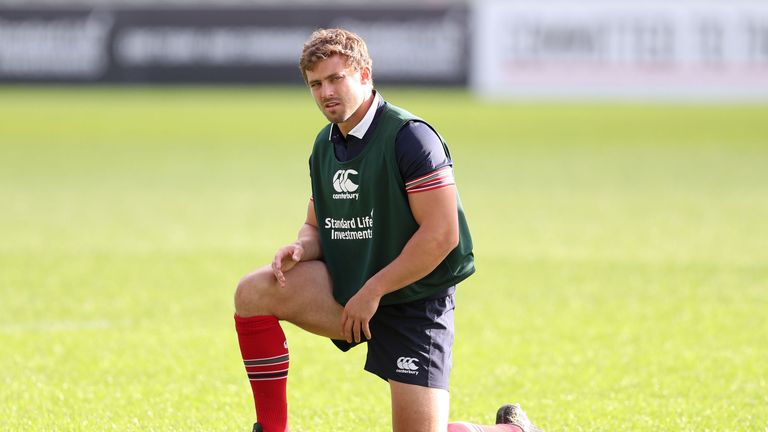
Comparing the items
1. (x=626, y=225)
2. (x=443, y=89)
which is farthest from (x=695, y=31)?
(x=626, y=225)

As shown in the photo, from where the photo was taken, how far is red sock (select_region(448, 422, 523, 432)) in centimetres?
467

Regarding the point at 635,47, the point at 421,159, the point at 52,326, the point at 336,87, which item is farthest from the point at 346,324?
the point at 635,47

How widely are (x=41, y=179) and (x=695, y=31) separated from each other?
47.0ft

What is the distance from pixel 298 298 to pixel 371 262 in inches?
12.9

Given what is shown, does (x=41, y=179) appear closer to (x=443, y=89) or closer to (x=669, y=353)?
(x=669, y=353)

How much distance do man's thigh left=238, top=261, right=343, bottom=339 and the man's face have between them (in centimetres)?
66

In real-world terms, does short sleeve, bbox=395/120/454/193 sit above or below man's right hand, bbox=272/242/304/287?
above

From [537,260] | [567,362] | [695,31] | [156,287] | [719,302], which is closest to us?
[567,362]

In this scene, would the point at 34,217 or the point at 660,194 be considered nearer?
the point at 34,217

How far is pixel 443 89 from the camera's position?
27062 mm

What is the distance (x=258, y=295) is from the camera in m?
4.64

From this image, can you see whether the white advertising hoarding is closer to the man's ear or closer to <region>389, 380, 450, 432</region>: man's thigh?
the man's ear

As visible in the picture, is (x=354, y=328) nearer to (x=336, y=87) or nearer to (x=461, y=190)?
(x=336, y=87)

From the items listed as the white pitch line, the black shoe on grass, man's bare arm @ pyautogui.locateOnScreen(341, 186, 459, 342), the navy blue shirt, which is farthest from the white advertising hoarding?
man's bare arm @ pyautogui.locateOnScreen(341, 186, 459, 342)
